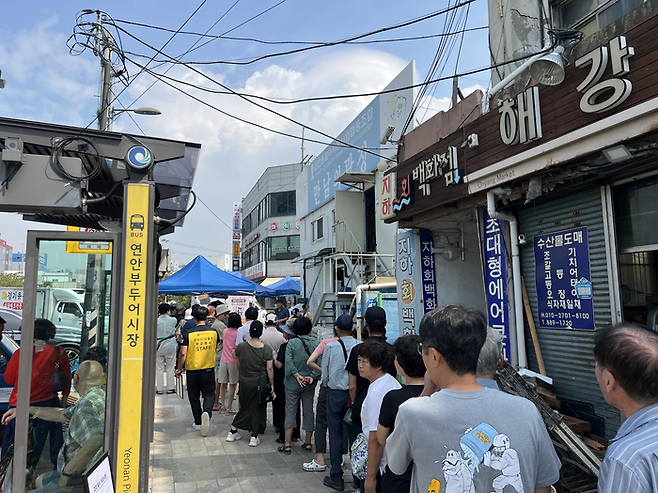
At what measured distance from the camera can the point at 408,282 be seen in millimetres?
8102

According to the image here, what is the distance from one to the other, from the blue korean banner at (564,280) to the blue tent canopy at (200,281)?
8787 millimetres

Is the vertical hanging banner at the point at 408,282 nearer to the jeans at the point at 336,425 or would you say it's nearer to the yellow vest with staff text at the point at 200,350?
the jeans at the point at 336,425

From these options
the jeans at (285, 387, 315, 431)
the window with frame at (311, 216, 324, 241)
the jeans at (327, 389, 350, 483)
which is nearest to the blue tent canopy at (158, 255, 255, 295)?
the window with frame at (311, 216, 324, 241)

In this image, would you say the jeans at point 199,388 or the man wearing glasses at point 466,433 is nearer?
the man wearing glasses at point 466,433

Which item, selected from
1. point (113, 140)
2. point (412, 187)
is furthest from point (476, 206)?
point (113, 140)

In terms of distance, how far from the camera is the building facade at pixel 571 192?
4.14m

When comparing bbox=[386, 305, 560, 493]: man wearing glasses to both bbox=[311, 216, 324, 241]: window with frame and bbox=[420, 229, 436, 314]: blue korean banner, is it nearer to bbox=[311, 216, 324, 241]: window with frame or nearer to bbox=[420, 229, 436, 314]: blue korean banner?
bbox=[420, 229, 436, 314]: blue korean banner

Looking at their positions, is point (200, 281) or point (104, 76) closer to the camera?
point (104, 76)

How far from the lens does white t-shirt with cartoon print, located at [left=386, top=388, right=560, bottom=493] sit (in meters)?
1.73

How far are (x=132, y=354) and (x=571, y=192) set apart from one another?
4982mm

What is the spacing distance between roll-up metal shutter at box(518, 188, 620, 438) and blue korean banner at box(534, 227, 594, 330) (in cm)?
7

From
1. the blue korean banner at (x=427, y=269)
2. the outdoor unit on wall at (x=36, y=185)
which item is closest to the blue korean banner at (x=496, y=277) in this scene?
the blue korean banner at (x=427, y=269)

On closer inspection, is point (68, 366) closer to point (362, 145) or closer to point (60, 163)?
point (60, 163)

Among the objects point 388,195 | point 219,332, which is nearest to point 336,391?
point 388,195
